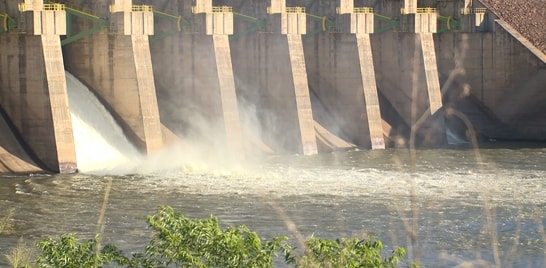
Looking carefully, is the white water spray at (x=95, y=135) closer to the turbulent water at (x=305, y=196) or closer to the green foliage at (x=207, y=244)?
the turbulent water at (x=305, y=196)

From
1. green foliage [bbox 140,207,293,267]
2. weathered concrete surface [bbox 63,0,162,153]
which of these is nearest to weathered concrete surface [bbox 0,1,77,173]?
weathered concrete surface [bbox 63,0,162,153]

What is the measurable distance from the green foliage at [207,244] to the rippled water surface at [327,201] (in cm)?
1124

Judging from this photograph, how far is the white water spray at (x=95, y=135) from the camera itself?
4469 centimetres

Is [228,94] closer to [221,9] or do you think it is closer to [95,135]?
[221,9]

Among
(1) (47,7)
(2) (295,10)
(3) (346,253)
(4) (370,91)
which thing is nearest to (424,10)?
(4) (370,91)

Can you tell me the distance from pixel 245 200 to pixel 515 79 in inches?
1012

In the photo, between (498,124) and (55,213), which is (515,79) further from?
(55,213)

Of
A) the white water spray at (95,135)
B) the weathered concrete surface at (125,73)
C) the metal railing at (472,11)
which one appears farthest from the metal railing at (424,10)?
the white water spray at (95,135)

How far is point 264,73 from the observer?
53.3 m

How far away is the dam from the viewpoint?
142 ft

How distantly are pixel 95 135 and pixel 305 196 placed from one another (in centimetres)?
1144

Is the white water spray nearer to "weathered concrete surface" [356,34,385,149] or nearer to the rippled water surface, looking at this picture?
the rippled water surface

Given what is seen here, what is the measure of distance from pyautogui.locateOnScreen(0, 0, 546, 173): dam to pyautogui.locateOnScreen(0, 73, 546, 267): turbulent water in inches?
60.1

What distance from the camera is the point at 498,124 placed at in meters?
58.8
